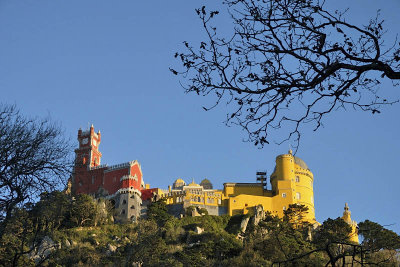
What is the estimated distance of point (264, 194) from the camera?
198 feet

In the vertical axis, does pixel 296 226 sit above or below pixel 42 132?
above

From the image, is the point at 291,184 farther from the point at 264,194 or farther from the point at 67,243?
the point at 67,243

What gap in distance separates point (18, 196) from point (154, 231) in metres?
38.1

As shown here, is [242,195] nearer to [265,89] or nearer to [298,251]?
[298,251]

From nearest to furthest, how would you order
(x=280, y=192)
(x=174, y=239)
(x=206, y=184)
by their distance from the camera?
(x=174, y=239) → (x=280, y=192) → (x=206, y=184)

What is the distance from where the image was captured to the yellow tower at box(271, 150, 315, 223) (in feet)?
189

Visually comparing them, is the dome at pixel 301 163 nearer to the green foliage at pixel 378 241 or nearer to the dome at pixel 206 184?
the dome at pixel 206 184

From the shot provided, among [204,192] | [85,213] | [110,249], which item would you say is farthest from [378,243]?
[204,192]

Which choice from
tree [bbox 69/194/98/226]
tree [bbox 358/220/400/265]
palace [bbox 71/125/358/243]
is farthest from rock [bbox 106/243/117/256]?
tree [bbox 358/220/400/265]

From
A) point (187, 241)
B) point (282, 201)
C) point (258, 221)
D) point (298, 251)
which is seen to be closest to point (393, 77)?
point (298, 251)

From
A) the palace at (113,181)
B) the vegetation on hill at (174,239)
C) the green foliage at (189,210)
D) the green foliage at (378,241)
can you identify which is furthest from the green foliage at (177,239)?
the green foliage at (378,241)

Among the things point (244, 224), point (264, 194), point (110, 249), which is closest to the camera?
point (110, 249)

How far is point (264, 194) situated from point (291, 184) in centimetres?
326

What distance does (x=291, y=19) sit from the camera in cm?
734
